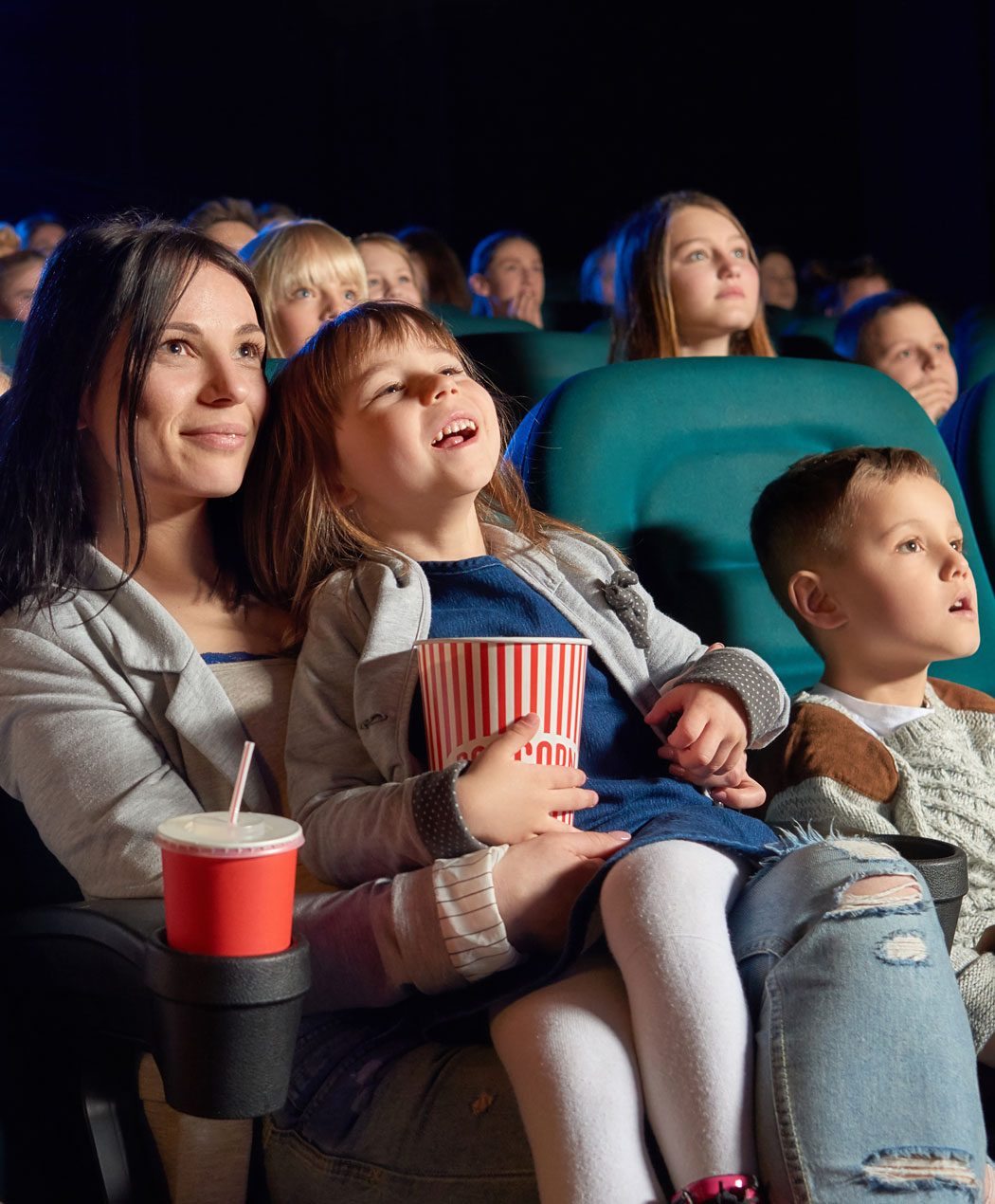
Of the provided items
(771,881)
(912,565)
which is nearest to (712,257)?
(912,565)

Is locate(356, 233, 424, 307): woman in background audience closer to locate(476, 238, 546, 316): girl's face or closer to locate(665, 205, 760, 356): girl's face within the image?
locate(665, 205, 760, 356): girl's face

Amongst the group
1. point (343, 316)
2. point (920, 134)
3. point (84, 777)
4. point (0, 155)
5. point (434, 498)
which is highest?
point (0, 155)

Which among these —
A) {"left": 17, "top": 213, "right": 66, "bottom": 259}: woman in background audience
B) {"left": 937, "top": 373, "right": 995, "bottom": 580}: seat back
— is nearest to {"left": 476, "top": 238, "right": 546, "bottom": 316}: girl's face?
{"left": 17, "top": 213, "right": 66, "bottom": 259}: woman in background audience

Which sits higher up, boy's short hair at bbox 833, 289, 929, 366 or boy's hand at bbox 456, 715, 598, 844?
boy's short hair at bbox 833, 289, 929, 366

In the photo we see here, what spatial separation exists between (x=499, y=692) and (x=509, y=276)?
3.94 meters

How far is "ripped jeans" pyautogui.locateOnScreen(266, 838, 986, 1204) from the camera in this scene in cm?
81

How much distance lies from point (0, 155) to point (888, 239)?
15.9ft

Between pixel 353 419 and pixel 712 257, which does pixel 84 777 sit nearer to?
pixel 353 419

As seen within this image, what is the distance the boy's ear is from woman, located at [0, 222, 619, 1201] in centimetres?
55

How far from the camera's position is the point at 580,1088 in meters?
0.85

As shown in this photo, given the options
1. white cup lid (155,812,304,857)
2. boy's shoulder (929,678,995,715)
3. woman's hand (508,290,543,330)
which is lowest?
boy's shoulder (929,678,995,715)

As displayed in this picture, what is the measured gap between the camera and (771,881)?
1011 millimetres

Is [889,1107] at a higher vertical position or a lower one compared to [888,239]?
lower

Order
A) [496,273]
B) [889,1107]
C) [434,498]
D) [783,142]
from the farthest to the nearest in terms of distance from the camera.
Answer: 1. [783,142]
2. [496,273]
3. [434,498]
4. [889,1107]
